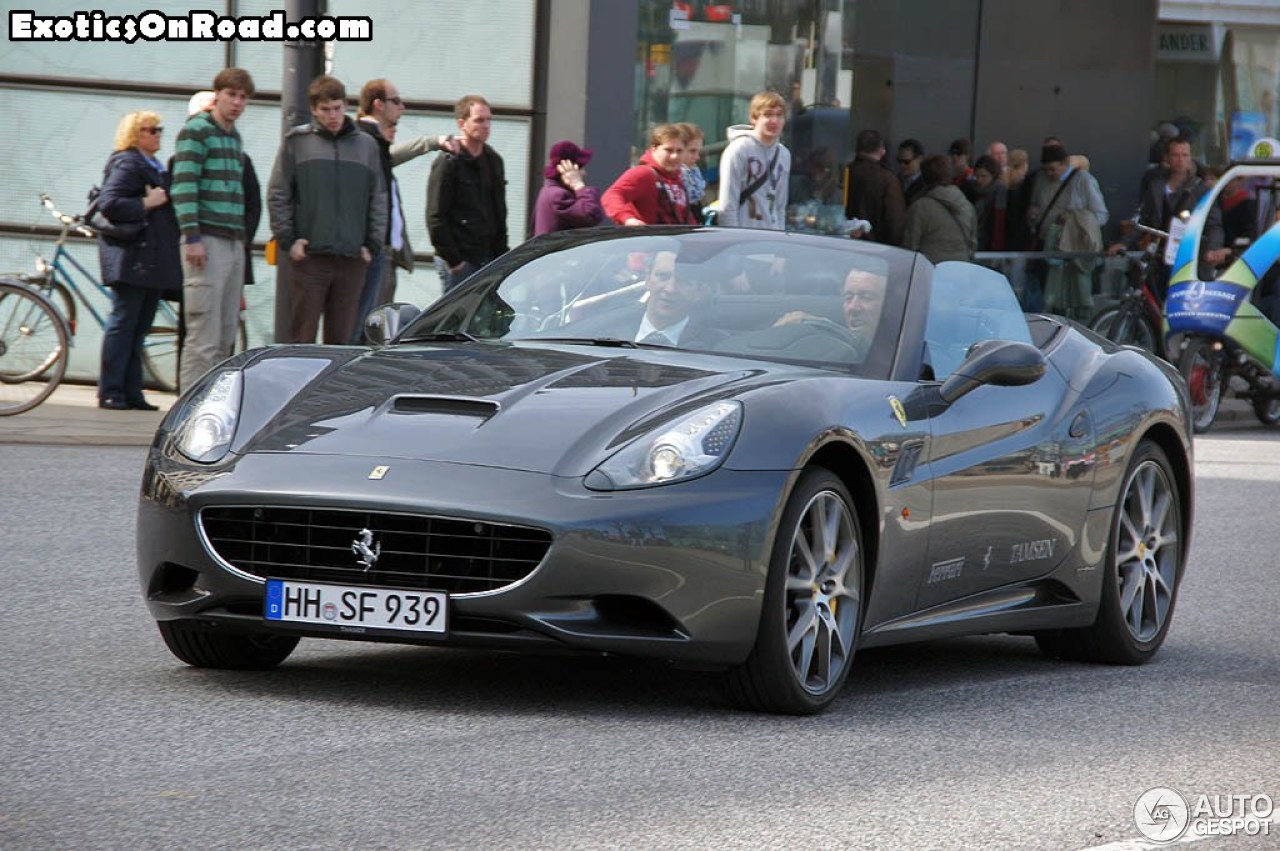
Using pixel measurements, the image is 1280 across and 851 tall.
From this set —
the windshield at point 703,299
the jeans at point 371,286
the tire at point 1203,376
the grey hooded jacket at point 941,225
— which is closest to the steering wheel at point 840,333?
the windshield at point 703,299

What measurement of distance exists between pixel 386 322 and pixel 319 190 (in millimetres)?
6645

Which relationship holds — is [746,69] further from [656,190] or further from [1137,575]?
[1137,575]

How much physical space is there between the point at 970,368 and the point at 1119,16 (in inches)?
903

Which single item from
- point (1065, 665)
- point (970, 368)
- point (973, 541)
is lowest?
point (1065, 665)

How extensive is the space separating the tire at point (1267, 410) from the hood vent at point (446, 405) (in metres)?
14.5

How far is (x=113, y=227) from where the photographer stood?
14797mm

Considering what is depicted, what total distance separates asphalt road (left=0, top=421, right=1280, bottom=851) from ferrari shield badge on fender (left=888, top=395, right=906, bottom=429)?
0.81 metres

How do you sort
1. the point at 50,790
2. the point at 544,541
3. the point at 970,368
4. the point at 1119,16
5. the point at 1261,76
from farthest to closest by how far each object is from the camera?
the point at 1261,76 → the point at 1119,16 → the point at 970,368 → the point at 544,541 → the point at 50,790

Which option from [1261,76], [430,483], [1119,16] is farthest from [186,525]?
[1261,76]

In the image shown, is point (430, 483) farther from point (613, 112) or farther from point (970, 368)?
point (613, 112)

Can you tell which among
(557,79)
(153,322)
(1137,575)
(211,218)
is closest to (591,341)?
(1137,575)

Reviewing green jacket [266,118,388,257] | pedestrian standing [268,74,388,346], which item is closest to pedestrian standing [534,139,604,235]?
pedestrian standing [268,74,388,346]

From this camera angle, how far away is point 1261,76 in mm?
33938

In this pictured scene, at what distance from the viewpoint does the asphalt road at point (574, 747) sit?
193 inches
